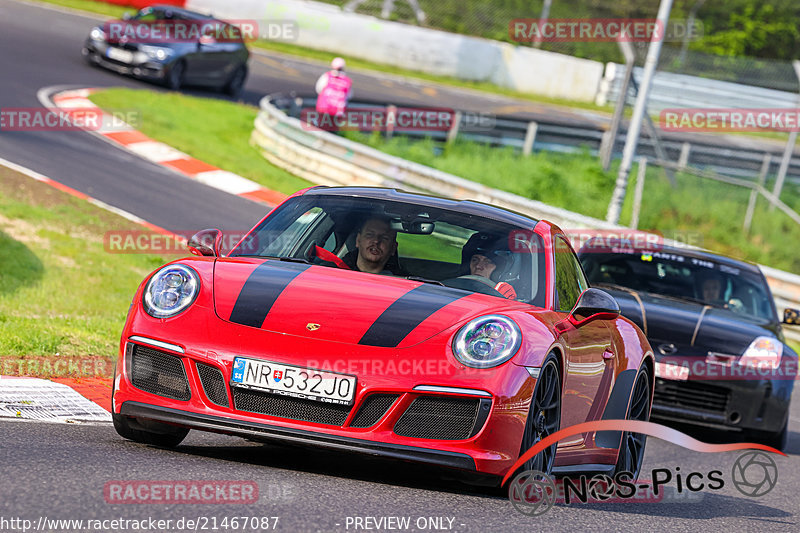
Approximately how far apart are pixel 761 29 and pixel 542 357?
56736 millimetres

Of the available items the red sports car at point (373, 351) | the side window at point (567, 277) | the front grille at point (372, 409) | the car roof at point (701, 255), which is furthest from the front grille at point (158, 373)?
A: the car roof at point (701, 255)

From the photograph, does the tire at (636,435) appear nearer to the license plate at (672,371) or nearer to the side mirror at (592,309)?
the side mirror at (592,309)

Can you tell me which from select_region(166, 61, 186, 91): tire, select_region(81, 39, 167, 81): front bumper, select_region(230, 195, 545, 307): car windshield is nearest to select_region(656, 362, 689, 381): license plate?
select_region(230, 195, 545, 307): car windshield

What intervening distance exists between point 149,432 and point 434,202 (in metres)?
1.84

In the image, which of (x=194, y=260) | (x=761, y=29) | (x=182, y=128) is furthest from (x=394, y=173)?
(x=761, y=29)

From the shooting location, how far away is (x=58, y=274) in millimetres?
10750

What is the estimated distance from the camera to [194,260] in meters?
5.86

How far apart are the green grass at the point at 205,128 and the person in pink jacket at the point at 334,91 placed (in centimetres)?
157

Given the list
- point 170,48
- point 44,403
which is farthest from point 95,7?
point 44,403

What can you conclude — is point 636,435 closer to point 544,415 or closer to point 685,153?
point 544,415

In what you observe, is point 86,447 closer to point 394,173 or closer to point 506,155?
point 394,173

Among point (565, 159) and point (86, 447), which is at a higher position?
point (86, 447)

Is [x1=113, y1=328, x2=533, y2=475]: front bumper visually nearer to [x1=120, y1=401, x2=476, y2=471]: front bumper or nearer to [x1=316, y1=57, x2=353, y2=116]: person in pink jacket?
[x1=120, y1=401, x2=476, y2=471]: front bumper

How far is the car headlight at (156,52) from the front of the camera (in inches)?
981
